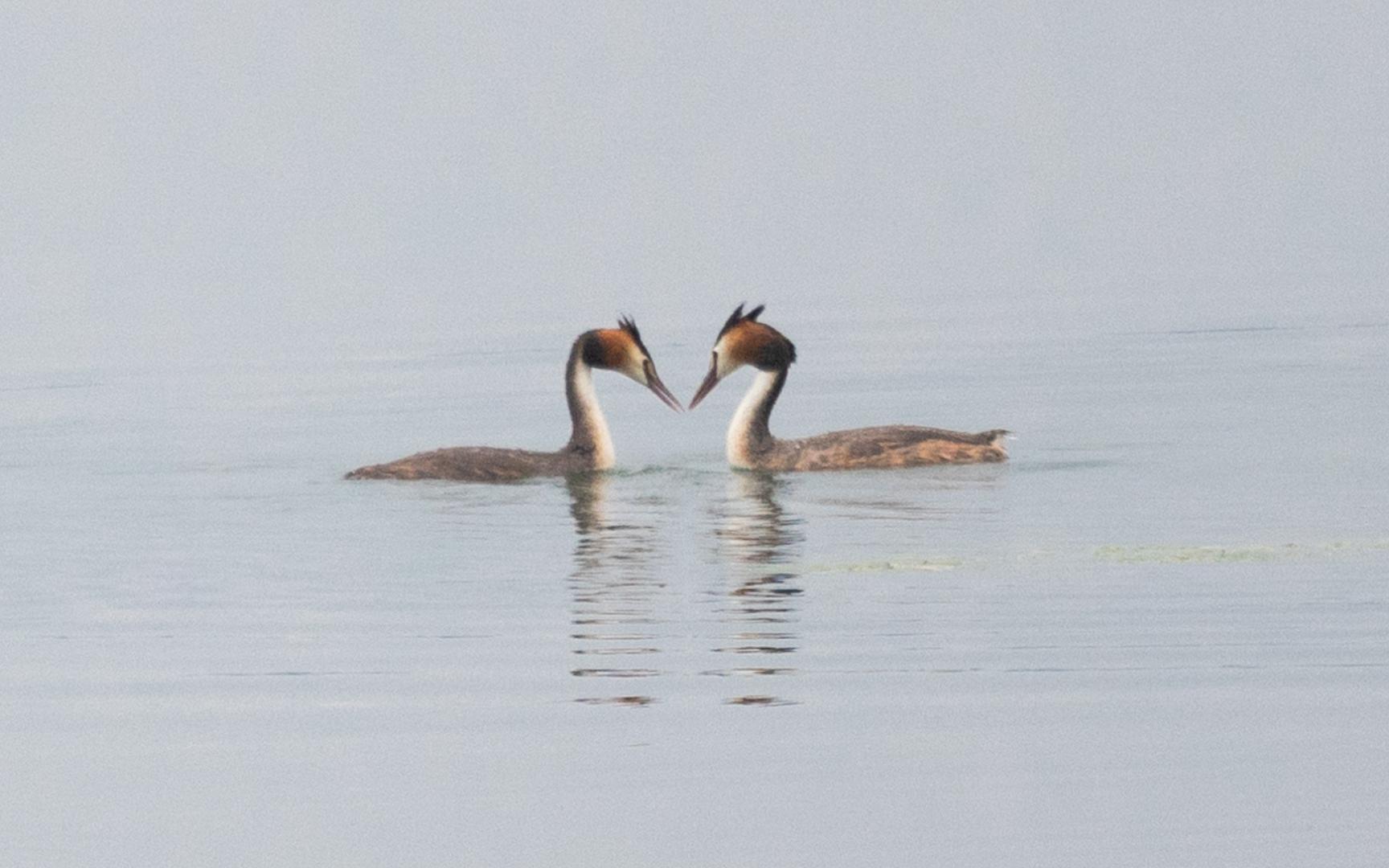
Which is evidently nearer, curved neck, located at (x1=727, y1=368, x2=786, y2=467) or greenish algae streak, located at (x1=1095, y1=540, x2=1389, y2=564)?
greenish algae streak, located at (x1=1095, y1=540, x2=1389, y2=564)

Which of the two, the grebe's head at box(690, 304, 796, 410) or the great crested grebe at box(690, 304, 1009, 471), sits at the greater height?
the grebe's head at box(690, 304, 796, 410)

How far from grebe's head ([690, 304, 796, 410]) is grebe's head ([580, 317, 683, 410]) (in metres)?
0.47

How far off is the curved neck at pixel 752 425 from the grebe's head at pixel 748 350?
12.9 inches

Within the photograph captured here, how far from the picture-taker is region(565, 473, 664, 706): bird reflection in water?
1595 cm

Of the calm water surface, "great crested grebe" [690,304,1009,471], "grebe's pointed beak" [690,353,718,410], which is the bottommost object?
the calm water surface

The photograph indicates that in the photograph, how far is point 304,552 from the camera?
2080cm

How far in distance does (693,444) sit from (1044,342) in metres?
15.5

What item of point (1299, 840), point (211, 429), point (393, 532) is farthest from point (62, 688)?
point (211, 429)

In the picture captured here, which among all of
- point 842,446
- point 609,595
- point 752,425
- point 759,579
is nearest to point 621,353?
point 752,425

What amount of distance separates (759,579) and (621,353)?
6.39 metres

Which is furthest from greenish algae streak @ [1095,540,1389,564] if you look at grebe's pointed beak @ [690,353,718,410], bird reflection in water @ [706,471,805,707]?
grebe's pointed beak @ [690,353,718,410]

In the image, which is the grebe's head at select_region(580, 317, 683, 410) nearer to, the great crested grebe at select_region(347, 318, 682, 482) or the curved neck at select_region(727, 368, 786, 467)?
the great crested grebe at select_region(347, 318, 682, 482)

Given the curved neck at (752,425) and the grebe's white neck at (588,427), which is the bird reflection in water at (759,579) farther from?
the grebe's white neck at (588,427)

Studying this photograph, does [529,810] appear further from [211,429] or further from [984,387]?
[984,387]
